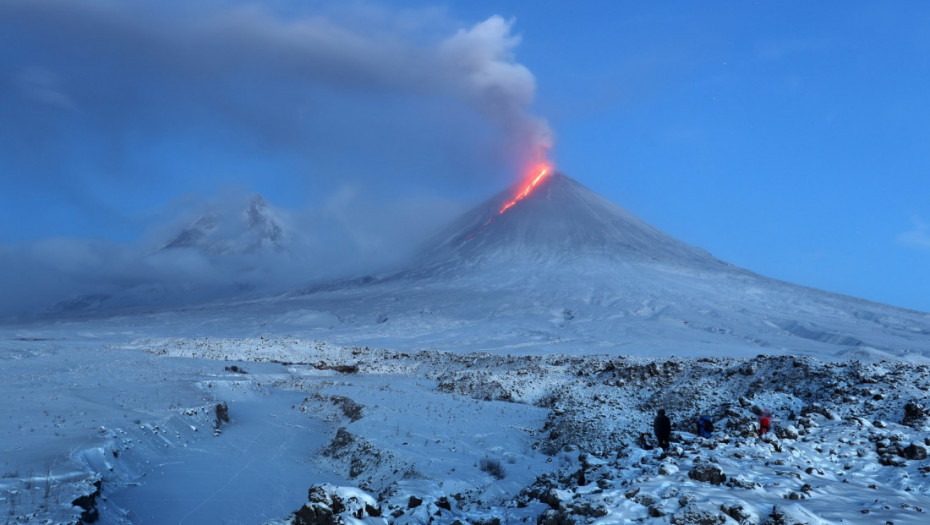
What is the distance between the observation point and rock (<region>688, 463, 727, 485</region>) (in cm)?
890

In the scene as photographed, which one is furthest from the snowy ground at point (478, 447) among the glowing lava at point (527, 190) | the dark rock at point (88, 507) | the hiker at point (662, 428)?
the glowing lava at point (527, 190)

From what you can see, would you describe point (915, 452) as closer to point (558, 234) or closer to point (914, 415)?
point (914, 415)

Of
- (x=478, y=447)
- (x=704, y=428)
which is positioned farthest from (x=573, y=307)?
(x=704, y=428)

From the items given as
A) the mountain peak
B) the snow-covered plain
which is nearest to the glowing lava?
the mountain peak

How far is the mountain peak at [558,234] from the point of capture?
4604 inches

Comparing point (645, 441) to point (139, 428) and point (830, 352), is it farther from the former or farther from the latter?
point (830, 352)

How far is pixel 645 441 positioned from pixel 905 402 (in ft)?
24.6

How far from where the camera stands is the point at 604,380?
28469 millimetres

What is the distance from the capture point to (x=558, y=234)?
127312 millimetres

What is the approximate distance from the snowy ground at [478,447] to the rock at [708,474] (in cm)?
2

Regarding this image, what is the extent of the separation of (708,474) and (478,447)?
9077 mm

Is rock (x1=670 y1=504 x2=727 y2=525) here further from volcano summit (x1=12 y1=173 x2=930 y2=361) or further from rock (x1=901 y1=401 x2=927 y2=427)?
volcano summit (x1=12 y1=173 x2=930 y2=361)

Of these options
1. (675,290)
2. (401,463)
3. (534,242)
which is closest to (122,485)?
(401,463)

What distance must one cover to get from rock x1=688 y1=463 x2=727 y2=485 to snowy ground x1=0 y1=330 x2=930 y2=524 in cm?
2
